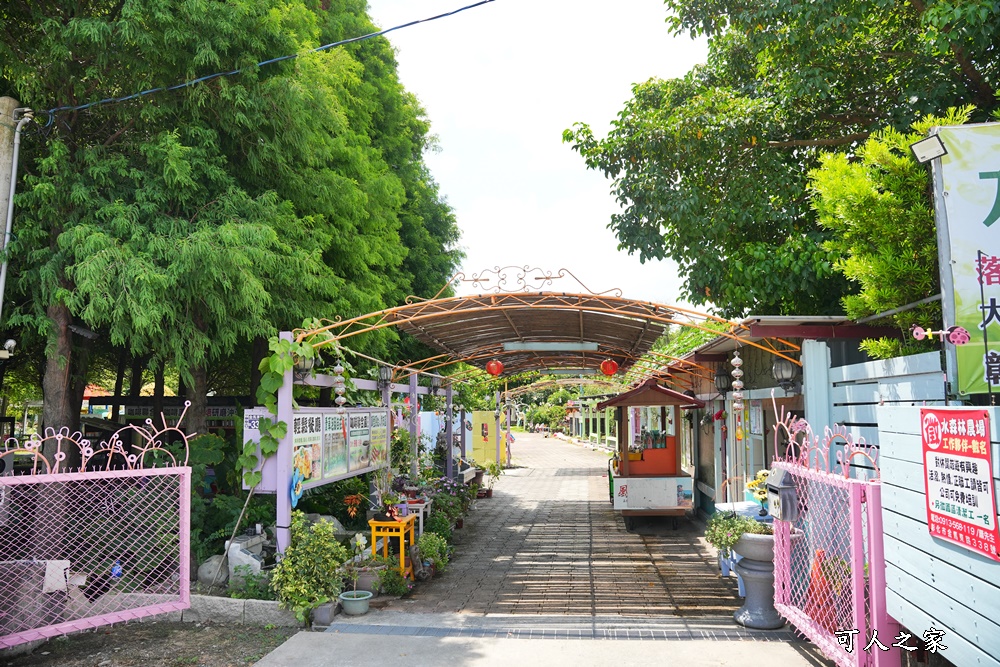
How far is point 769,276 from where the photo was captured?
31.9 ft

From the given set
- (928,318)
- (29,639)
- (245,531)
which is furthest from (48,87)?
(928,318)

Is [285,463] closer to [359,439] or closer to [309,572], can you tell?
[309,572]

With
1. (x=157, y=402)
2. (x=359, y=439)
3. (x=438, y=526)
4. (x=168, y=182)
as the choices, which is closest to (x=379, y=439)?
(x=359, y=439)

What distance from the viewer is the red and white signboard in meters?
3.42

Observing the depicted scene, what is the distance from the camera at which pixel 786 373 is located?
27.3 feet

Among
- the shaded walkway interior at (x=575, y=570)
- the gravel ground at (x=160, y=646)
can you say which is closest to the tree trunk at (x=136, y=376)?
the shaded walkway interior at (x=575, y=570)

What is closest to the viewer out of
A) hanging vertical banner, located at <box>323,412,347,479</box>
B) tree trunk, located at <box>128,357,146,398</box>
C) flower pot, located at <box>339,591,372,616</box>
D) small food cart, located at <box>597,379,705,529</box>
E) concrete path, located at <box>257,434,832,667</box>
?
concrete path, located at <box>257,434,832,667</box>

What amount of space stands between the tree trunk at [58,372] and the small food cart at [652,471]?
29.9ft

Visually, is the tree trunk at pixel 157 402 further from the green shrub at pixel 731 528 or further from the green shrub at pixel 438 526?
the green shrub at pixel 731 528

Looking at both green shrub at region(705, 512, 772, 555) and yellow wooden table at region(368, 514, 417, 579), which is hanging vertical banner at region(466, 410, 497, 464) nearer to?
yellow wooden table at region(368, 514, 417, 579)

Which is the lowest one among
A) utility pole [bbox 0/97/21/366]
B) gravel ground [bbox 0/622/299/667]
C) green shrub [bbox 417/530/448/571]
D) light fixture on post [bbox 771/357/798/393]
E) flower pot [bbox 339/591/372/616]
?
gravel ground [bbox 0/622/299/667]

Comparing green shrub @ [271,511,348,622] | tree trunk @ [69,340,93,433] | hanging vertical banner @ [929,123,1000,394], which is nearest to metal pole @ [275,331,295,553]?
green shrub @ [271,511,348,622]

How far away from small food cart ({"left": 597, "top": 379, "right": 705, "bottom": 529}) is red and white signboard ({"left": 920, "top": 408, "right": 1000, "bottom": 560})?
1004 cm

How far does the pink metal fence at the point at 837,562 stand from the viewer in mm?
4875
